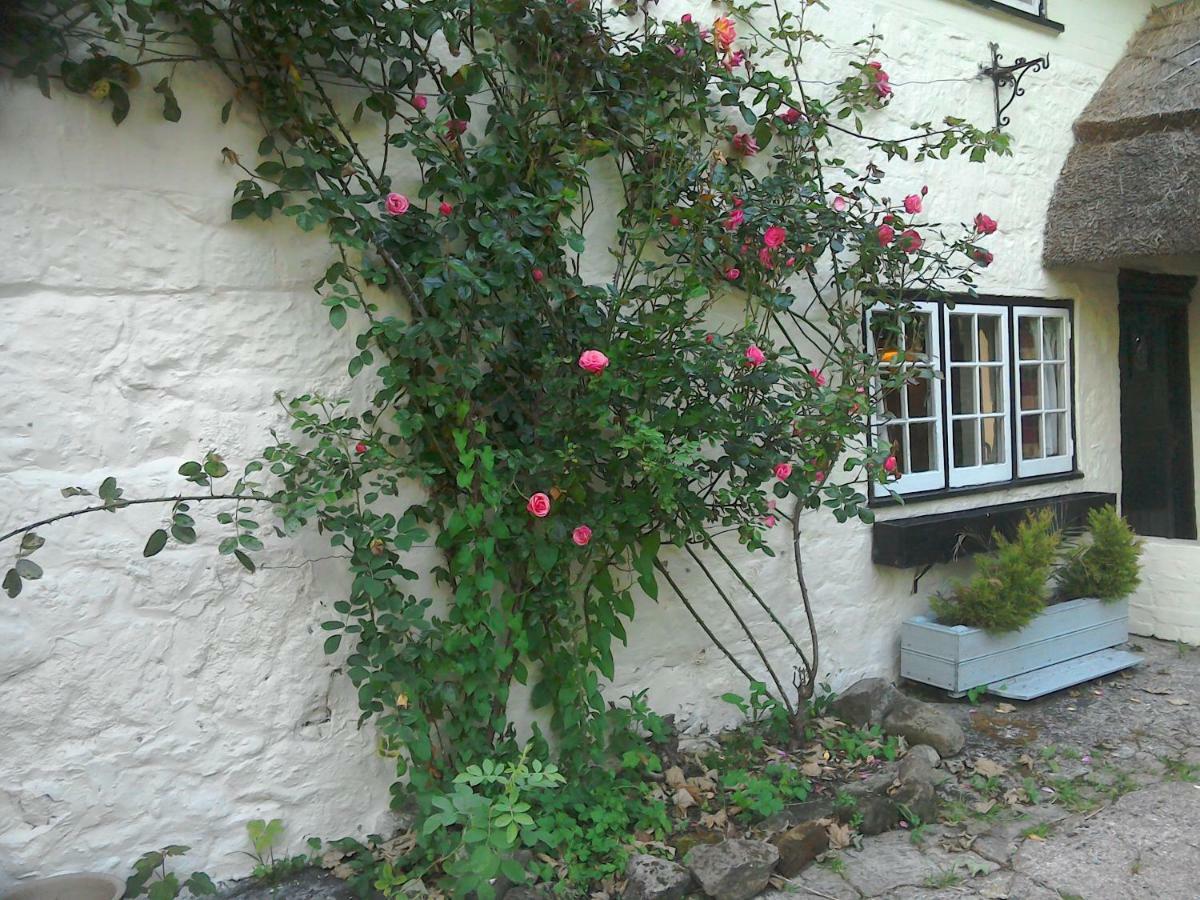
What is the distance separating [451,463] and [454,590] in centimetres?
48

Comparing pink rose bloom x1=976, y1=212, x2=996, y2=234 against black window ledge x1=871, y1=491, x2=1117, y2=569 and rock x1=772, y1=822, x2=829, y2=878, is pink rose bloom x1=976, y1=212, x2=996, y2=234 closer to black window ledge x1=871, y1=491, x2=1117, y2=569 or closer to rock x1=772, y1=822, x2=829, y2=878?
black window ledge x1=871, y1=491, x2=1117, y2=569

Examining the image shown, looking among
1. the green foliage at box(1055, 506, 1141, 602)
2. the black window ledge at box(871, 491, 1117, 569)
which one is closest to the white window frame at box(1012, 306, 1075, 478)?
the black window ledge at box(871, 491, 1117, 569)

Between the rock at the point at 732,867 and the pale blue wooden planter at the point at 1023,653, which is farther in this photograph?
the pale blue wooden planter at the point at 1023,653

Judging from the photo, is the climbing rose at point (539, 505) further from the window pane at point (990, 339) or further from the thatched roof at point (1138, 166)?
the thatched roof at point (1138, 166)

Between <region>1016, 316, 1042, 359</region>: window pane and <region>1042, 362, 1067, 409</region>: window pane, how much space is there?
176mm

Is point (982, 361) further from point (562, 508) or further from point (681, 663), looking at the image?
point (562, 508)

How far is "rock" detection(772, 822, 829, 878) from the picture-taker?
10.3 ft

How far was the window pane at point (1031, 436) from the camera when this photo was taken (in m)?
5.61

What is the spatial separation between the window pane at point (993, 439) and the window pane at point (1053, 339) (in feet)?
2.30

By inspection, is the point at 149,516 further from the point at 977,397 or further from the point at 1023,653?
the point at 977,397

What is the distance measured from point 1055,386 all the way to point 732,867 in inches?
158

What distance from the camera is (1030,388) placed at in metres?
5.62

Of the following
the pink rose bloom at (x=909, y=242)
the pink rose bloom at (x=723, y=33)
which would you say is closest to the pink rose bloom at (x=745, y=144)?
→ the pink rose bloom at (x=723, y=33)

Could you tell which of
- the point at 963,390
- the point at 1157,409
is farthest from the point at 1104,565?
the point at 1157,409
